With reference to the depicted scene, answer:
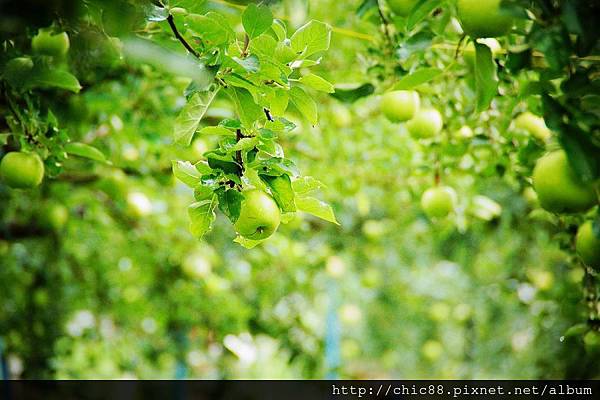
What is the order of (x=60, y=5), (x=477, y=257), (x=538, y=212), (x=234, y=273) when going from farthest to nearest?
(x=477, y=257)
(x=234, y=273)
(x=538, y=212)
(x=60, y=5)

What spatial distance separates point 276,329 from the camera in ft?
9.83

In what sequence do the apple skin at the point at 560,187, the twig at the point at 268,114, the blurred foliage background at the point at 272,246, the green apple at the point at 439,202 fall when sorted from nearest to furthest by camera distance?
1. the apple skin at the point at 560,187
2. the twig at the point at 268,114
3. the green apple at the point at 439,202
4. the blurred foliage background at the point at 272,246

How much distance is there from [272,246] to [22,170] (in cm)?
153

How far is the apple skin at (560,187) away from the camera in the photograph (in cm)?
72

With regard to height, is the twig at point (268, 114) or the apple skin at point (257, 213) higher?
the twig at point (268, 114)

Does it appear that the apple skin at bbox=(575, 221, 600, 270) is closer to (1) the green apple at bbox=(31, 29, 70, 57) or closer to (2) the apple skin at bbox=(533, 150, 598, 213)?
(2) the apple skin at bbox=(533, 150, 598, 213)

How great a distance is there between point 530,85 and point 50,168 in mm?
815

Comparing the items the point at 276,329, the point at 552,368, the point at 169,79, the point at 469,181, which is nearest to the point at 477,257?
the point at 552,368

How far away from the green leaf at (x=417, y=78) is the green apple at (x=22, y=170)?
63cm

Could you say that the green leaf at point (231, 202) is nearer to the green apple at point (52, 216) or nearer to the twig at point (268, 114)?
the twig at point (268, 114)

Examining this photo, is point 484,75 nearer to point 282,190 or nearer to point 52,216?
point 282,190

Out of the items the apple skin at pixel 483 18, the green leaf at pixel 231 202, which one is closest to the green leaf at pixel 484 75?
the apple skin at pixel 483 18

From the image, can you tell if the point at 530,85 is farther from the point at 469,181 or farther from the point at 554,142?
the point at 469,181

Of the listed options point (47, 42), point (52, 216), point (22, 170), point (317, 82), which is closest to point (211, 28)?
point (317, 82)
